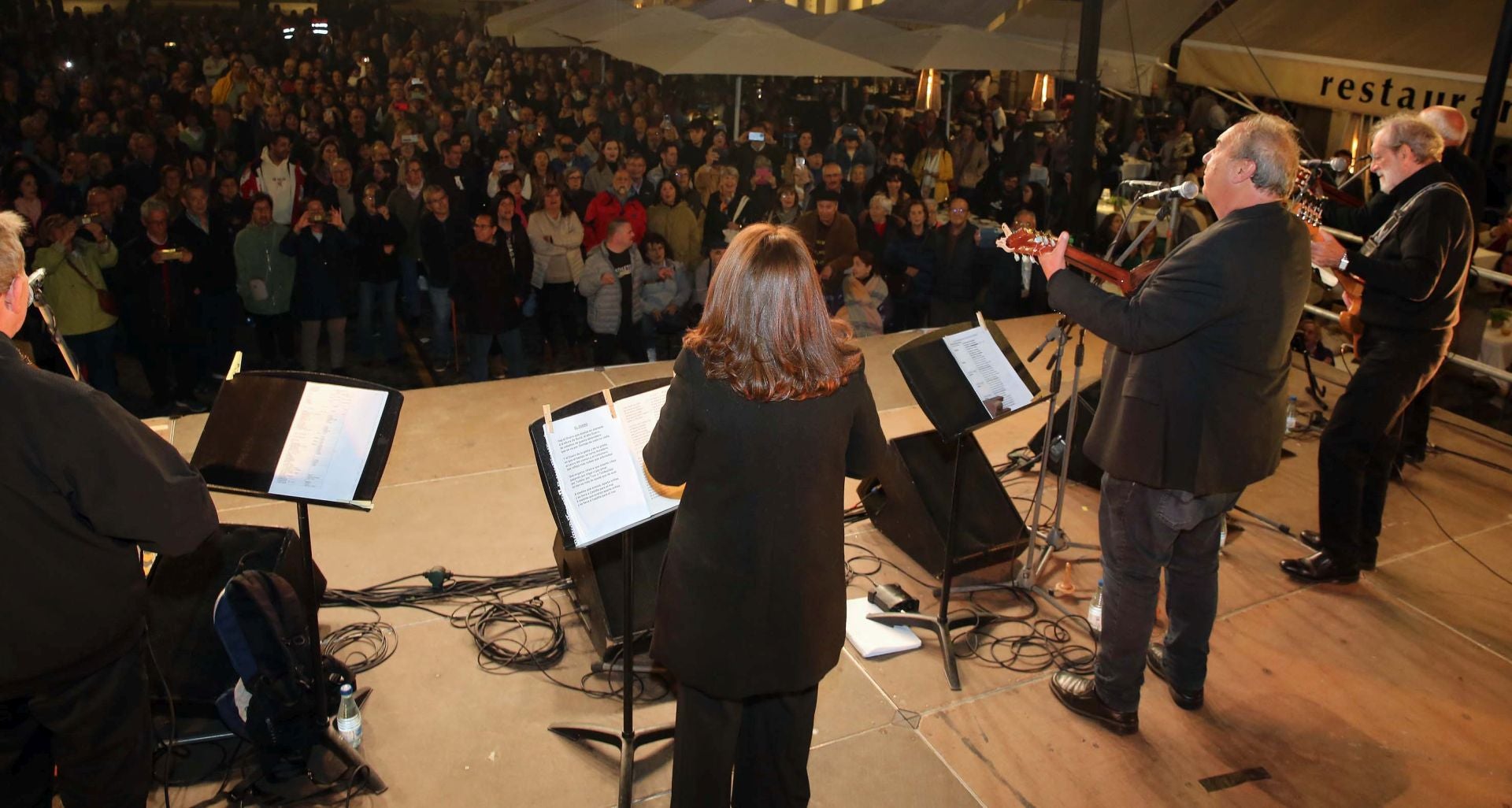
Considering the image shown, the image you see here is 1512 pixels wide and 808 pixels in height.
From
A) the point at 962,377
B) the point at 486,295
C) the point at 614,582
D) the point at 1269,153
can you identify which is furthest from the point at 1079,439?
the point at 486,295

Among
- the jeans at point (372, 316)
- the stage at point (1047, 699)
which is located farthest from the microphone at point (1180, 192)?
the jeans at point (372, 316)

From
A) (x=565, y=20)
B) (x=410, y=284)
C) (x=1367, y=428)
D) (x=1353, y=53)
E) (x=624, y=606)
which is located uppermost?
(x=1353, y=53)

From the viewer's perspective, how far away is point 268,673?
3051 mm

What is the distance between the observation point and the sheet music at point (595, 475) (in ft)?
9.20

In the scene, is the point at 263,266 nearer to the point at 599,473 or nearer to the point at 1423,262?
the point at 599,473

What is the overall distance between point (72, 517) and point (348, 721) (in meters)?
1.27

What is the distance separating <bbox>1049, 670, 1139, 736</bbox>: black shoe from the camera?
11.4 ft

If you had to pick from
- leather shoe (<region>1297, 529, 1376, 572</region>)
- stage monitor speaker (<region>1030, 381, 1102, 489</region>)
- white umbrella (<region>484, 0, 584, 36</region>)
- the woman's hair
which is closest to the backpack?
the woman's hair

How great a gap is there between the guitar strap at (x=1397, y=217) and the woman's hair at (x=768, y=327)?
9.68 feet

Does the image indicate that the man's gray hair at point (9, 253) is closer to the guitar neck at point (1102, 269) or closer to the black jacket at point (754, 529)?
the black jacket at point (754, 529)

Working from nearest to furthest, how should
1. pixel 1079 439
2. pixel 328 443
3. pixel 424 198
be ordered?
pixel 328 443 → pixel 1079 439 → pixel 424 198

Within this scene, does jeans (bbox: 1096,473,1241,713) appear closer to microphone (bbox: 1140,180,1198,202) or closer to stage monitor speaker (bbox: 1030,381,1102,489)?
microphone (bbox: 1140,180,1198,202)

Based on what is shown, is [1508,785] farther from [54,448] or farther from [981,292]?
[981,292]

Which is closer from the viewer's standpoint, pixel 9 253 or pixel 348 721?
pixel 9 253
